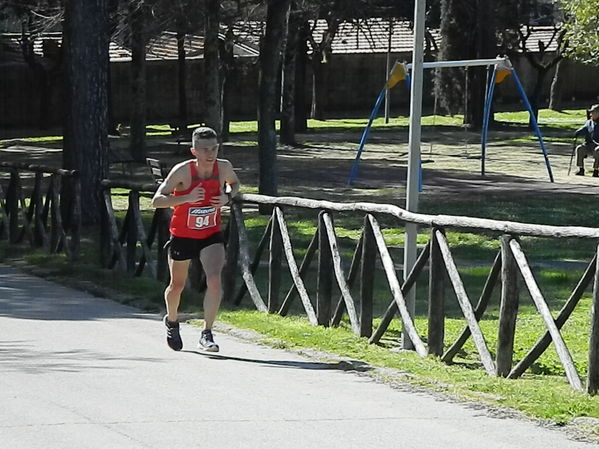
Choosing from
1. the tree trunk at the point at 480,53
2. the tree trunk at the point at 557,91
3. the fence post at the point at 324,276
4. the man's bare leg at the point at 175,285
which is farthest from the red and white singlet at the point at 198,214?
the tree trunk at the point at 557,91

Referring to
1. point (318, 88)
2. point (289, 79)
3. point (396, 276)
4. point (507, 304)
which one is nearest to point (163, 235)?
point (396, 276)

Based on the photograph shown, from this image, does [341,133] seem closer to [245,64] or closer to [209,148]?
[245,64]

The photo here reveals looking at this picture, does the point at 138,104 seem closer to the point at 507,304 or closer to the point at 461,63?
the point at 461,63

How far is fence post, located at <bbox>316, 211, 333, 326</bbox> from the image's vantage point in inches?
457

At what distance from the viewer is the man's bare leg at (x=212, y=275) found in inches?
398

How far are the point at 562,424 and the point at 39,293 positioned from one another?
7.73 m

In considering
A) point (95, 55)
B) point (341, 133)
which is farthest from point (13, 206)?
point (341, 133)

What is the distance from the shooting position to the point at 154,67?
55.4m

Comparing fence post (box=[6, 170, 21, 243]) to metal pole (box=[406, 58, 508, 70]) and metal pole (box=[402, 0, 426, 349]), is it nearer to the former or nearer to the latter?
metal pole (box=[406, 58, 508, 70])

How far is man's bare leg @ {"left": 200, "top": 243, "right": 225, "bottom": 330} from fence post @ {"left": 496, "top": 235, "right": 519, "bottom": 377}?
228 centimetres

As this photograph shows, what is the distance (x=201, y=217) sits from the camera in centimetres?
1012

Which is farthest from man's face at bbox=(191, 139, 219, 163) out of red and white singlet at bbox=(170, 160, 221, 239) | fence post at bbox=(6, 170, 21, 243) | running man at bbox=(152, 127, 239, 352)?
fence post at bbox=(6, 170, 21, 243)

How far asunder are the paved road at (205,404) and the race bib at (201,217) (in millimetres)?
1021

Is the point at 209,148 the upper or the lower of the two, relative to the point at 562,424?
upper
